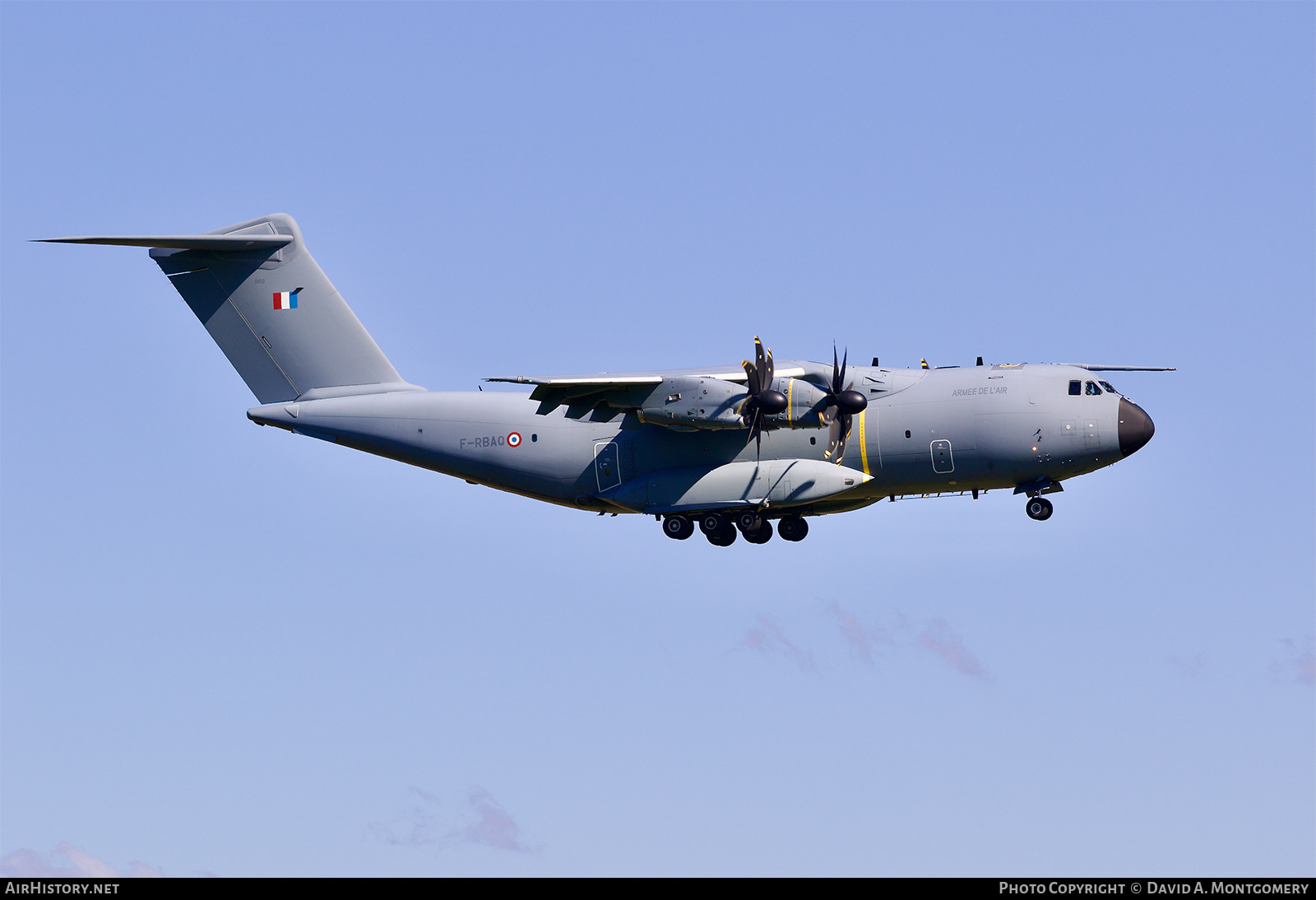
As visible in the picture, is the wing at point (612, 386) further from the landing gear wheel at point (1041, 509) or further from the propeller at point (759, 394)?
the landing gear wheel at point (1041, 509)

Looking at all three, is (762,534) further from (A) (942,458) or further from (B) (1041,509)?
(B) (1041,509)

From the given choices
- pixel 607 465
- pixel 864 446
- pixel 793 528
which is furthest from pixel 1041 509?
pixel 607 465

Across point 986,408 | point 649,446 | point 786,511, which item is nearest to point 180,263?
point 649,446

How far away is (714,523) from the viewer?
32125 millimetres

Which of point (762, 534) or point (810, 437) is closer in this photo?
point (810, 437)

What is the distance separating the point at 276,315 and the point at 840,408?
12.3 m

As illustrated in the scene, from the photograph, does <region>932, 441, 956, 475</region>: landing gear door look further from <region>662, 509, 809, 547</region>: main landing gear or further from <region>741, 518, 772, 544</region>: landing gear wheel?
<region>741, 518, 772, 544</region>: landing gear wheel

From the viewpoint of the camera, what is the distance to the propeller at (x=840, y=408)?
99.3ft

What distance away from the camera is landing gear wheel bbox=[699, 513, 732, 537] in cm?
3206
